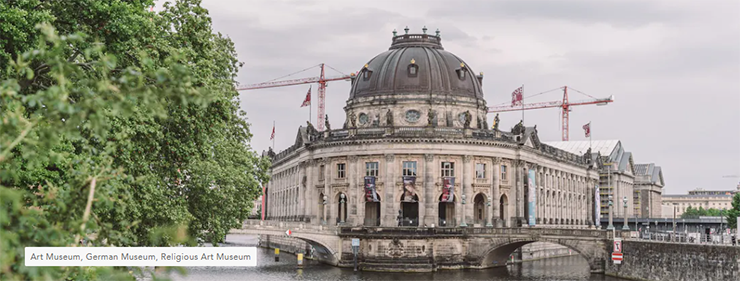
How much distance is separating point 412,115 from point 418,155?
298 inches

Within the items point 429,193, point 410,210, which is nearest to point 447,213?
point 410,210

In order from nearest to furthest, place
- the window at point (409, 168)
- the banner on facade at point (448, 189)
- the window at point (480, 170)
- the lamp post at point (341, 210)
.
Result: 1. the banner on facade at point (448, 189)
2. the window at point (409, 168)
3. the window at point (480, 170)
4. the lamp post at point (341, 210)

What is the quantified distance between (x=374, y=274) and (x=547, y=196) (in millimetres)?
46142

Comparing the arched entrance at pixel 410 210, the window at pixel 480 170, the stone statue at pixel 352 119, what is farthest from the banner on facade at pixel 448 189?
the stone statue at pixel 352 119

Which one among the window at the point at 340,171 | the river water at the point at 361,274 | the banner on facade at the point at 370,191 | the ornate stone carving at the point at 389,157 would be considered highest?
the ornate stone carving at the point at 389,157

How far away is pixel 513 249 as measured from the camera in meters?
90.5

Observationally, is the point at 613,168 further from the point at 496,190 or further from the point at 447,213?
the point at 447,213

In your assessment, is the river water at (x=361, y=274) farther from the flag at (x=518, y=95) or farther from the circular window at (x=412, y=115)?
the flag at (x=518, y=95)

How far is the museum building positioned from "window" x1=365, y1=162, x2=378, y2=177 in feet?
0.37

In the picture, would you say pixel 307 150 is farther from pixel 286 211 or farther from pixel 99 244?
pixel 99 244

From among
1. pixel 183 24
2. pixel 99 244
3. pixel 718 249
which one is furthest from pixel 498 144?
pixel 99 244

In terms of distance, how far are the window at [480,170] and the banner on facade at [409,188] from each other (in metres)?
7.95

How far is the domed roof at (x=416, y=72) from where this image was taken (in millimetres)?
100625

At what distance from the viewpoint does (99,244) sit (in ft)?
51.6
